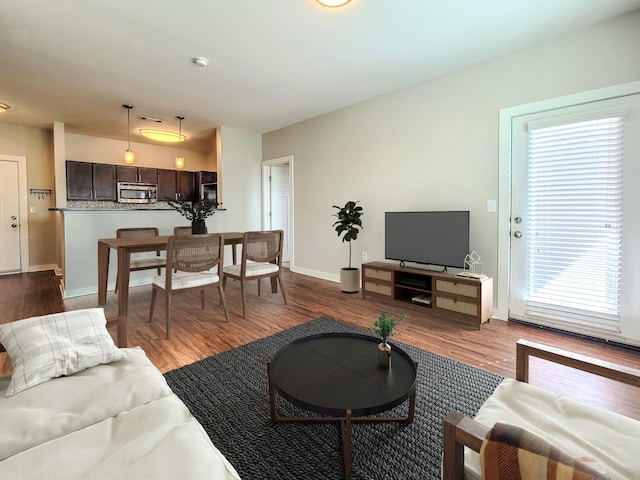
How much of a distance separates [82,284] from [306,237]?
3.14m

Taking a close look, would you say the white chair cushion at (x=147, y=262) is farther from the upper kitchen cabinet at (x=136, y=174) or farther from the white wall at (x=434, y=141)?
the upper kitchen cabinet at (x=136, y=174)

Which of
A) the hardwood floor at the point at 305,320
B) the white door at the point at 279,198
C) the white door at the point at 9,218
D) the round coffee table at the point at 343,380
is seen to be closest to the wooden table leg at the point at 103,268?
the hardwood floor at the point at 305,320

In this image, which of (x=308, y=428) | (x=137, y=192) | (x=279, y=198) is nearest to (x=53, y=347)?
(x=308, y=428)

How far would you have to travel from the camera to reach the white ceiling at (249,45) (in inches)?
91.2

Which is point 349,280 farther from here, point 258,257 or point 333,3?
point 333,3

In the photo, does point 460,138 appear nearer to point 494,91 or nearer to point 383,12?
point 494,91

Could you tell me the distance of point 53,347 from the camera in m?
1.24

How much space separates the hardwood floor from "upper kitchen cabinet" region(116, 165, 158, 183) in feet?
8.16

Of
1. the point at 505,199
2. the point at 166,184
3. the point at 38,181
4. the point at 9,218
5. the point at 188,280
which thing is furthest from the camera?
the point at 166,184

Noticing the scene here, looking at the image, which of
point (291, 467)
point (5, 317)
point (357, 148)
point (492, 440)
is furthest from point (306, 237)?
point (492, 440)

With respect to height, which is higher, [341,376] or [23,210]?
[23,210]

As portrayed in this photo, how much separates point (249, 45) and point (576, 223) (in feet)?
10.5

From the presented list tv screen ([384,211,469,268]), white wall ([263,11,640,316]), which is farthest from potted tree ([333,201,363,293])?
tv screen ([384,211,469,268])

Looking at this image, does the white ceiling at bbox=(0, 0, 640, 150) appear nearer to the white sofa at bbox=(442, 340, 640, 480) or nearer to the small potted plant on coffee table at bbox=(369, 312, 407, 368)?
the small potted plant on coffee table at bbox=(369, 312, 407, 368)
